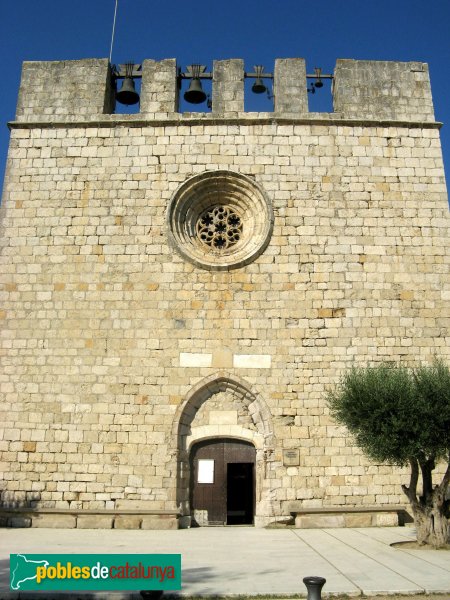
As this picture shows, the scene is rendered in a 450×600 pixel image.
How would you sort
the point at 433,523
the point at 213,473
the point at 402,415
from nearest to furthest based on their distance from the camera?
the point at 433,523 → the point at 402,415 → the point at 213,473

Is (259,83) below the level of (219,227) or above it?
above

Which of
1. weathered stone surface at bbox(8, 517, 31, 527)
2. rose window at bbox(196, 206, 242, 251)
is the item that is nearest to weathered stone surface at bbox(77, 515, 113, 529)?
weathered stone surface at bbox(8, 517, 31, 527)

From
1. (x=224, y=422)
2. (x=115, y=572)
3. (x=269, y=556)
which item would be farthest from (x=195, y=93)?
(x=115, y=572)

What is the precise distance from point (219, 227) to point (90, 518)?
5076 mm

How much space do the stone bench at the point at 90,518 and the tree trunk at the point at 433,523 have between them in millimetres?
3365

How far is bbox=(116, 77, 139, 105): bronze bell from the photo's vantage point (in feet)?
33.6

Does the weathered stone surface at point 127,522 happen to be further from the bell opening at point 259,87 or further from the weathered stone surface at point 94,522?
the bell opening at point 259,87

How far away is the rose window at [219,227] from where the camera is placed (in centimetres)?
984

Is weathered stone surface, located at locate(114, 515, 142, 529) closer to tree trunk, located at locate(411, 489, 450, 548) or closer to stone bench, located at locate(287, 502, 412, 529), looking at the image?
stone bench, located at locate(287, 502, 412, 529)

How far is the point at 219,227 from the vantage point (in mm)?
9992

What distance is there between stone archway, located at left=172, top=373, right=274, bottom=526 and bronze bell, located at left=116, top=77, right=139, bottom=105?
17.3ft

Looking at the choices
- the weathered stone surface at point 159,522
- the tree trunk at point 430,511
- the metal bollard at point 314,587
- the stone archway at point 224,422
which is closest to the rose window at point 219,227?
the stone archway at point 224,422

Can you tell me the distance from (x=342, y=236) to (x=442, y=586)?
5.98 m

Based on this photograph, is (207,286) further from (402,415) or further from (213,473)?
(402,415)
